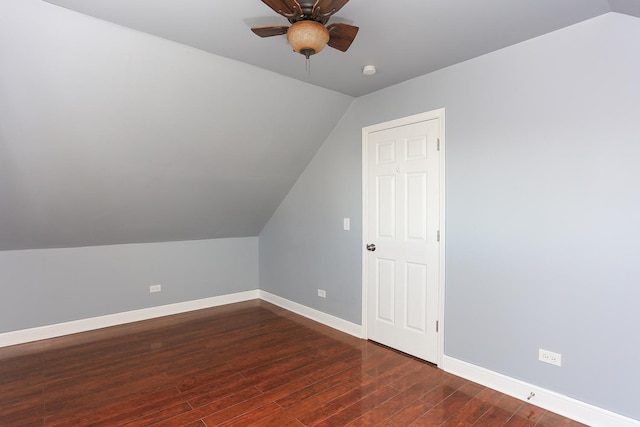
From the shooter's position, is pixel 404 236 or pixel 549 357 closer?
pixel 549 357

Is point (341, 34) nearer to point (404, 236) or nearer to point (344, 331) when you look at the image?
point (404, 236)

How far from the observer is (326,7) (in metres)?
1.74

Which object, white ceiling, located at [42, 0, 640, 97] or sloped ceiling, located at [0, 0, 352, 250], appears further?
sloped ceiling, located at [0, 0, 352, 250]

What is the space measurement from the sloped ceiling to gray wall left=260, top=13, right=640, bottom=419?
1.37 meters

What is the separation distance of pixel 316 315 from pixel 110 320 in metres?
2.39

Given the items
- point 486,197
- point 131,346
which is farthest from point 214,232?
point 486,197

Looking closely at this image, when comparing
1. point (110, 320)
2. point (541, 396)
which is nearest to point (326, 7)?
point (541, 396)

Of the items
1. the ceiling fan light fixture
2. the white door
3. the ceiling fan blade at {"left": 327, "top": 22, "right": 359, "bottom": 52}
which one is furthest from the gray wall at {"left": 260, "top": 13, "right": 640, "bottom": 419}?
the ceiling fan light fixture

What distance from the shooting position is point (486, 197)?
2.70 metres

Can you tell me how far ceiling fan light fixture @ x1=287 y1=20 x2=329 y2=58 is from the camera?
1.85 metres

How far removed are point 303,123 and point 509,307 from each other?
2.57 metres

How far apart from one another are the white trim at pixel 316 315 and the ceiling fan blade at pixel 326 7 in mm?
2943

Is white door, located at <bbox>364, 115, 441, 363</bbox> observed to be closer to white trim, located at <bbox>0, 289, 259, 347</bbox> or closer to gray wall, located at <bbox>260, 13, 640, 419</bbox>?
gray wall, located at <bbox>260, 13, 640, 419</bbox>

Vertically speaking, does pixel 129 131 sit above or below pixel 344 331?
above
